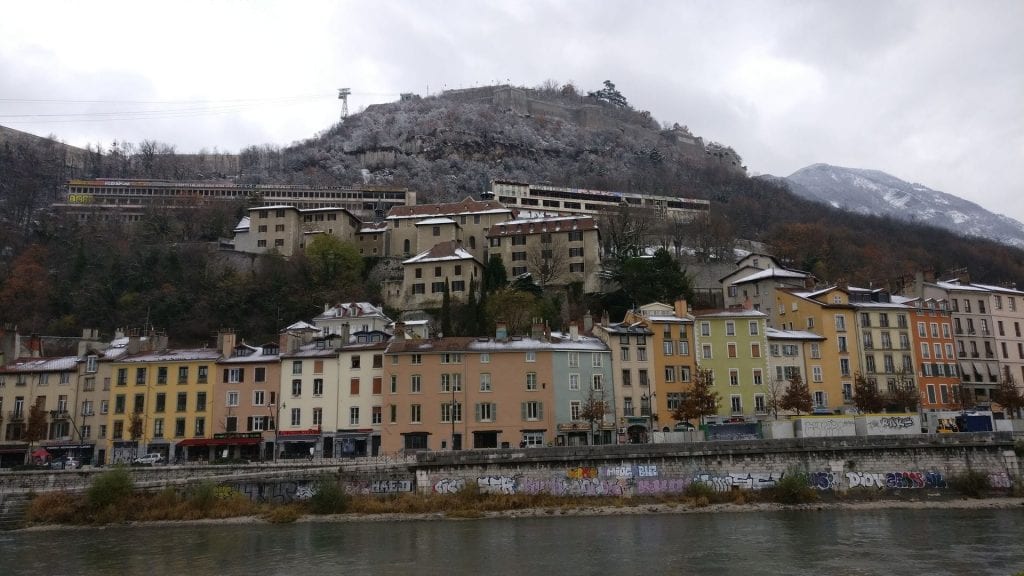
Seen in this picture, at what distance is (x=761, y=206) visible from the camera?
449ft

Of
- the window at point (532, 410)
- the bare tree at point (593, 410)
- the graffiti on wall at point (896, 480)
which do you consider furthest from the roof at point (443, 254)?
the graffiti on wall at point (896, 480)

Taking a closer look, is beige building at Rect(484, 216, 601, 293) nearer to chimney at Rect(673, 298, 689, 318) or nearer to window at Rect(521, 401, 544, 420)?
chimney at Rect(673, 298, 689, 318)

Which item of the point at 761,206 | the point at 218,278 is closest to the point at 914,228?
the point at 761,206

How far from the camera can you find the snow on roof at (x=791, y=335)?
58.7 meters

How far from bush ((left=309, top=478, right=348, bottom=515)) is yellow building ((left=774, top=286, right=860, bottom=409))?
3463cm

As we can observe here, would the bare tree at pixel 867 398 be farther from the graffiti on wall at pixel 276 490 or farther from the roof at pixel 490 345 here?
the graffiti on wall at pixel 276 490

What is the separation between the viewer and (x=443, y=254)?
84750 mm

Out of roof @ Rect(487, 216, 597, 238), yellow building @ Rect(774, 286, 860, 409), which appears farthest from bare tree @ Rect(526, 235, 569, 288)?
yellow building @ Rect(774, 286, 860, 409)

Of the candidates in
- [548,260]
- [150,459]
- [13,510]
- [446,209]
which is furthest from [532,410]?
[446,209]

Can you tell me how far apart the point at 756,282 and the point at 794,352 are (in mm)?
12520

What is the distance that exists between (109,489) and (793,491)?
38.3 meters

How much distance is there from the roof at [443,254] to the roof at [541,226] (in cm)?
612

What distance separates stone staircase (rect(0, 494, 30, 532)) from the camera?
4606 cm

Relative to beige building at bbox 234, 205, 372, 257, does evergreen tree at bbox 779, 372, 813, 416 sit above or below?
below
